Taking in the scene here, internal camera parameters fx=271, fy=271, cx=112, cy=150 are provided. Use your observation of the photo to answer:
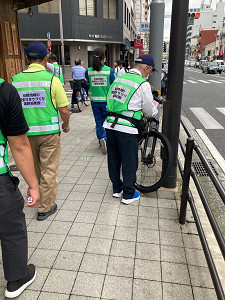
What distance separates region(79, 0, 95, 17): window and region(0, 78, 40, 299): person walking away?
25.5m

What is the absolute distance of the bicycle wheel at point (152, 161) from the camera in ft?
12.1

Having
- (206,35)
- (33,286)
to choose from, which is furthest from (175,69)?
(206,35)

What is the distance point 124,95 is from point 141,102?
0.23 meters

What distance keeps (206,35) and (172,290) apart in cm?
11543

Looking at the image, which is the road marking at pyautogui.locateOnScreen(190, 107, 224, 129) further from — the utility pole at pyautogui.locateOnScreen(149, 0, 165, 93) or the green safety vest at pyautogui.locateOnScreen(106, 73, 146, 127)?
the green safety vest at pyautogui.locateOnScreen(106, 73, 146, 127)

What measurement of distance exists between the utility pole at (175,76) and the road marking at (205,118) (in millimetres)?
4917

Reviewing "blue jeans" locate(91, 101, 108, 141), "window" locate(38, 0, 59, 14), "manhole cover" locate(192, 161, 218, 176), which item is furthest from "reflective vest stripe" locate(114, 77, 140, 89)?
"window" locate(38, 0, 59, 14)

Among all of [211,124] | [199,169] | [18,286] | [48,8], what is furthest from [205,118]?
[48,8]

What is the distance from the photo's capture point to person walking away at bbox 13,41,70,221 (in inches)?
117

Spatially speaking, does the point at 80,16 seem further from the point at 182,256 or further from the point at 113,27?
the point at 182,256

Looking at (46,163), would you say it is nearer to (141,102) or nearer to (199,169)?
(141,102)

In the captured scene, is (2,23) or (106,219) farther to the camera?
(2,23)

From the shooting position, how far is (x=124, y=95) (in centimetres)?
328

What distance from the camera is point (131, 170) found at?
11.6 ft
